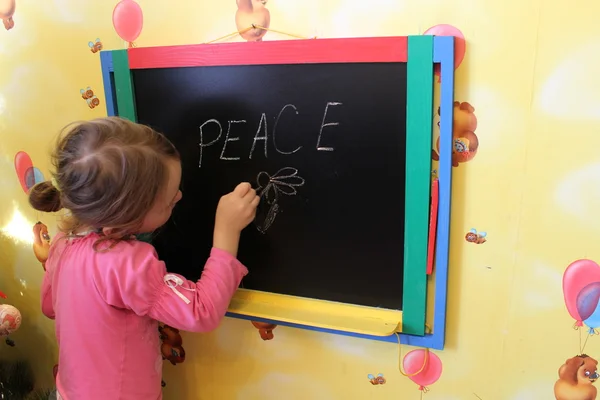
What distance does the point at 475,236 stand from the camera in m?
0.87

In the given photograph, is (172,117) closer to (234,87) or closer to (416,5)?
(234,87)

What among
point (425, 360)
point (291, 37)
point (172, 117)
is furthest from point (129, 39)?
point (425, 360)

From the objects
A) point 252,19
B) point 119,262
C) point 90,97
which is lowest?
point 119,262

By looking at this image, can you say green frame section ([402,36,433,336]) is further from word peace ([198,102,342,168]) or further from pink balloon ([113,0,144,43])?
pink balloon ([113,0,144,43])

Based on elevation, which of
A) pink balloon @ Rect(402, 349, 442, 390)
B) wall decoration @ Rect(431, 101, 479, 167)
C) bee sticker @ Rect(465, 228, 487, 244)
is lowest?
pink balloon @ Rect(402, 349, 442, 390)

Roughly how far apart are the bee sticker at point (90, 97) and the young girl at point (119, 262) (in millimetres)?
242

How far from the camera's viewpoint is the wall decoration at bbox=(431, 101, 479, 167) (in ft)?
2.71

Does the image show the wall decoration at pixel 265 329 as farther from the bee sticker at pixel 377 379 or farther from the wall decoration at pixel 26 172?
the wall decoration at pixel 26 172

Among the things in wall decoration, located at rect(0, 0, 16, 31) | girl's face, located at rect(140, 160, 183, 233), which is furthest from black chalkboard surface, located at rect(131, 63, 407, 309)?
wall decoration, located at rect(0, 0, 16, 31)

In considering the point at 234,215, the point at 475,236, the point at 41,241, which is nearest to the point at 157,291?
the point at 234,215

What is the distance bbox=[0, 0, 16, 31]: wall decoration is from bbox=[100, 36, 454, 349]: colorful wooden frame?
30 centimetres

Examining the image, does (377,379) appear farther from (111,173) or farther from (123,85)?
(123,85)

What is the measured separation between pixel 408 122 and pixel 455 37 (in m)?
0.14

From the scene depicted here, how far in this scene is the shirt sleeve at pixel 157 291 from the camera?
0.85 metres
